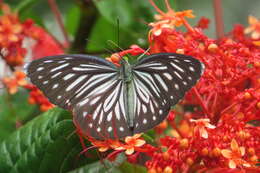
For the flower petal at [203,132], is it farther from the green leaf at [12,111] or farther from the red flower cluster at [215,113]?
the green leaf at [12,111]

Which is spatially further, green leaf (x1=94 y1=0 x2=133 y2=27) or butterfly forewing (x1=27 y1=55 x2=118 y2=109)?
green leaf (x1=94 y1=0 x2=133 y2=27)

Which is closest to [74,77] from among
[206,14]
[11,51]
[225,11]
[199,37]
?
[199,37]

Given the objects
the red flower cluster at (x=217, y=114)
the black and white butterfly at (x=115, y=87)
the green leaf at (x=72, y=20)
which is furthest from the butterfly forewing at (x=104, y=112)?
the green leaf at (x=72, y=20)

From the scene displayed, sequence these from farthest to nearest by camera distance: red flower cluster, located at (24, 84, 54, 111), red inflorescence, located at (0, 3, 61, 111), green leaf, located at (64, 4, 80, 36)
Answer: green leaf, located at (64, 4, 80, 36) < red inflorescence, located at (0, 3, 61, 111) < red flower cluster, located at (24, 84, 54, 111)

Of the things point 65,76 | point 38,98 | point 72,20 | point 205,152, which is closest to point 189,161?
point 205,152

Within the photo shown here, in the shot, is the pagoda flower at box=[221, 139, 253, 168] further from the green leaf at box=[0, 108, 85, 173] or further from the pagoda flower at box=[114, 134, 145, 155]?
the green leaf at box=[0, 108, 85, 173]

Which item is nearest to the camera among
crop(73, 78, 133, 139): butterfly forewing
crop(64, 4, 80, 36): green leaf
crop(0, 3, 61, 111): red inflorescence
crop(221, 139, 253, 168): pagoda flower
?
crop(221, 139, 253, 168): pagoda flower

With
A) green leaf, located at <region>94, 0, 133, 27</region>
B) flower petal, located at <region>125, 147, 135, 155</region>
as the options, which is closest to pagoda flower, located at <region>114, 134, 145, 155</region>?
flower petal, located at <region>125, 147, 135, 155</region>
